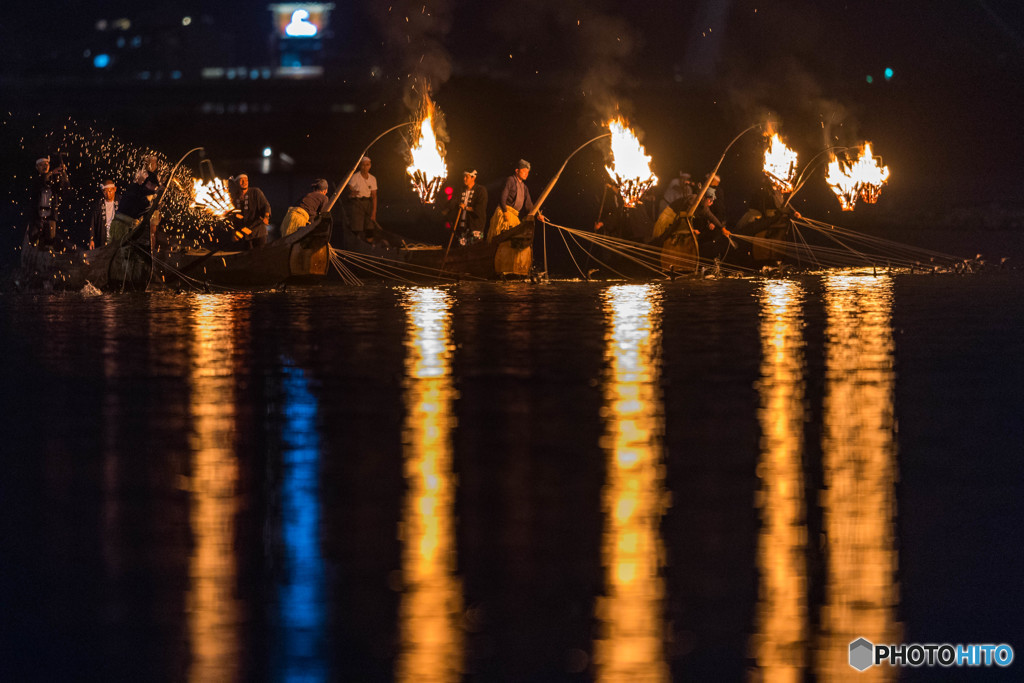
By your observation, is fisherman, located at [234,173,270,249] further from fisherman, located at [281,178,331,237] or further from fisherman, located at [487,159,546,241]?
fisherman, located at [487,159,546,241]

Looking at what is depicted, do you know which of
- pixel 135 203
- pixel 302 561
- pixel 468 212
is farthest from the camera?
pixel 468 212

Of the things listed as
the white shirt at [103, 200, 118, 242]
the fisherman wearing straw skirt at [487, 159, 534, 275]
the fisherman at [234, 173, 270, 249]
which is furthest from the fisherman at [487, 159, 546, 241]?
the white shirt at [103, 200, 118, 242]

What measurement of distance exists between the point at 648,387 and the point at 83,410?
3609 millimetres

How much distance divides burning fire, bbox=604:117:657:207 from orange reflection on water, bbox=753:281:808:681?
14.0 meters

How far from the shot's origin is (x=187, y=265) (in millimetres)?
23812

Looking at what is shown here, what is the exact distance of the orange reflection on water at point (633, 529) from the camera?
4801mm

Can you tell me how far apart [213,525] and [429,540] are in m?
0.91

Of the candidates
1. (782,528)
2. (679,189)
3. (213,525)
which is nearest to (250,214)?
(679,189)

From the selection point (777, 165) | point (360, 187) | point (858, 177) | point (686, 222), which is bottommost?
point (686, 222)

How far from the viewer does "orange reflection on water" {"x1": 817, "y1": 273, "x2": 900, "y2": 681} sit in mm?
5000

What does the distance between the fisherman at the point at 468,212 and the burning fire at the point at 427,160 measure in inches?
16.9

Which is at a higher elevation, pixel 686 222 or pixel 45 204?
pixel 45 204

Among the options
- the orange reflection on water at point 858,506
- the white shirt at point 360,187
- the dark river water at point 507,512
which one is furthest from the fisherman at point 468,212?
the orange reflection on water at point 858,506

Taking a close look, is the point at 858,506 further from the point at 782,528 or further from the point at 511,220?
the point at 511,220
